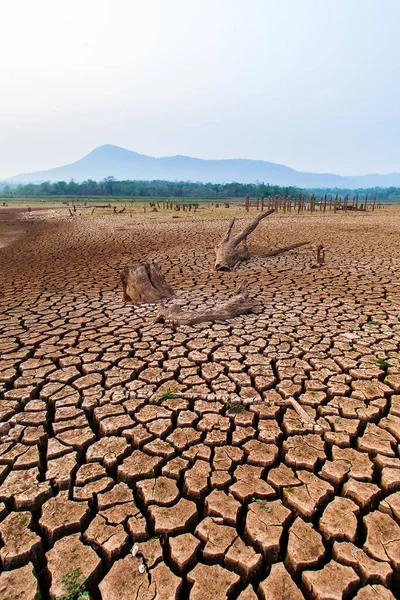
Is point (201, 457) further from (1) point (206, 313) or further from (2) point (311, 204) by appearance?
(2) point (311, 204)

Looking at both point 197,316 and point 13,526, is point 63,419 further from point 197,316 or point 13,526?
point 197,316

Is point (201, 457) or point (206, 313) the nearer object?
point (201, 457)

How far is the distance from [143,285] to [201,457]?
3614 millimetres

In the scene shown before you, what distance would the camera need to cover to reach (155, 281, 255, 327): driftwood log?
4.84 m

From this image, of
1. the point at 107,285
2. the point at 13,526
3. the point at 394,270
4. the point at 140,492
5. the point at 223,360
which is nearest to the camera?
the point at 13,526

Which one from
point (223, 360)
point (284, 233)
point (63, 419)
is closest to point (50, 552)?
point (63, 419)

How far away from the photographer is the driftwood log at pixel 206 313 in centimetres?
484

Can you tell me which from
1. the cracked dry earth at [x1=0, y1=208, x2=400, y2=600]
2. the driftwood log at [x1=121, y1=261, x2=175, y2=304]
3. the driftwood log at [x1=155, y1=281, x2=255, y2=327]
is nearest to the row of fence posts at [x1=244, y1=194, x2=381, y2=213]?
the driftwood log at [x1=121, y1=261, x2=175, y2=304]

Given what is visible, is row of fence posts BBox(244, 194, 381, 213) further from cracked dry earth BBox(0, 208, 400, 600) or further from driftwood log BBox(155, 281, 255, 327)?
cracked dry earth BBox(0, 208, 400, 600)

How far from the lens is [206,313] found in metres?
4.99

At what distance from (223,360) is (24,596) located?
2.52m

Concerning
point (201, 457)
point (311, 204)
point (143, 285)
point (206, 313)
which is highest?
point (311, 204)

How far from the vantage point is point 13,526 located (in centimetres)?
206

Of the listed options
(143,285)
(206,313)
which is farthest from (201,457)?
(143,285)
